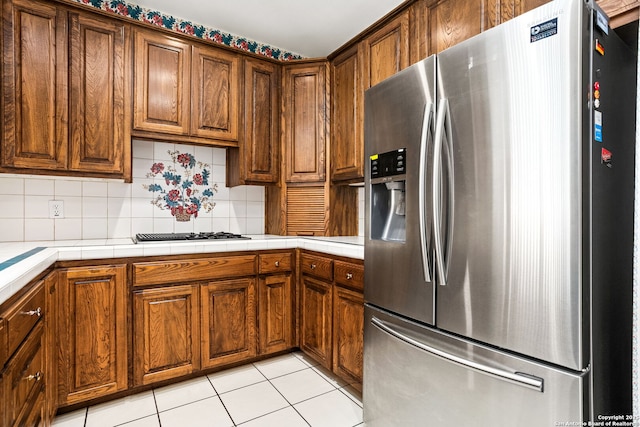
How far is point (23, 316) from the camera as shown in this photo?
113 cm

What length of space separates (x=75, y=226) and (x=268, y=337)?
4.86ft

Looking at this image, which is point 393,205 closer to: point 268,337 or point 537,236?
point 537,236

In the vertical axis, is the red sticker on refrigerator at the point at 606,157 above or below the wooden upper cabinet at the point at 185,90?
below

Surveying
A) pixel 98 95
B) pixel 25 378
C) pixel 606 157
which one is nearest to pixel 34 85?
pixel 98 95

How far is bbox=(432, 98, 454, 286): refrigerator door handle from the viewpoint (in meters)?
1.23

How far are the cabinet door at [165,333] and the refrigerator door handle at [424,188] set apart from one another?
4.74 ft

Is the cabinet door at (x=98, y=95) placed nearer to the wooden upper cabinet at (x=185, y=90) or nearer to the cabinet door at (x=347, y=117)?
the wooden upper cabinet at (x=185, y=90)

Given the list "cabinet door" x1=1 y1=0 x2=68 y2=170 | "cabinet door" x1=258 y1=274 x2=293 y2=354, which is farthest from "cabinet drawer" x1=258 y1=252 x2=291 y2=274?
"cabinet door" x1=1 y1=0 x2=68 y2=170

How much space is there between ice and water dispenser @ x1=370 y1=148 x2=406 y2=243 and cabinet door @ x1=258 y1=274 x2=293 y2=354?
1065 mm

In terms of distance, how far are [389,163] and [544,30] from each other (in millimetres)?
679

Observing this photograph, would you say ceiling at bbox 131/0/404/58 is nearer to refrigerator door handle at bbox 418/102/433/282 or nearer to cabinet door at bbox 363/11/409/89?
cabinet door at bbox 363/11/409/89

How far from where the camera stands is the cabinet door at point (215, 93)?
8.07 ft

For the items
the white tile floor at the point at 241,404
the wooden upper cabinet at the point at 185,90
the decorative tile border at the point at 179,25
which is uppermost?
the decorative tile border at the point at 179,25

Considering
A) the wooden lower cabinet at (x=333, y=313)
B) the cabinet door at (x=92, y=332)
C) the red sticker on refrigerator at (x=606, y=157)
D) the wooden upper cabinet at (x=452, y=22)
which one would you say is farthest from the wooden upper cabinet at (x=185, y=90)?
the red sticker on refrigerator at (x=606, y=157)
